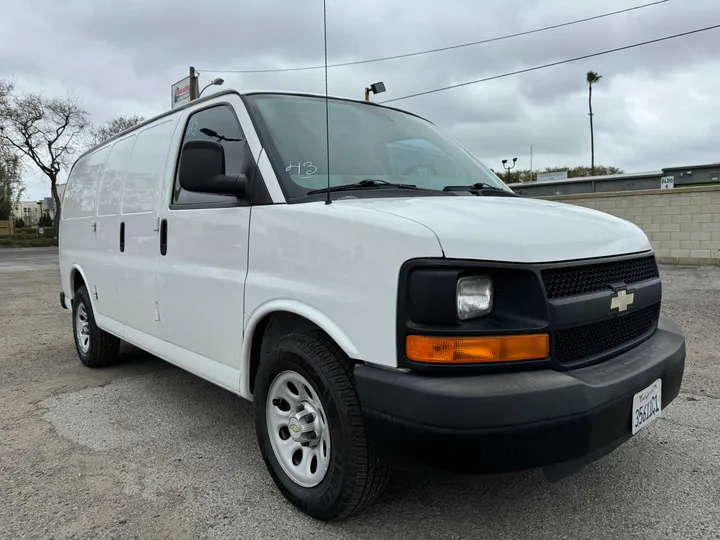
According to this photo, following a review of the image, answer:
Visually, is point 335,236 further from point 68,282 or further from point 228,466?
point 68,282

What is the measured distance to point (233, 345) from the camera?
2891 millimetres

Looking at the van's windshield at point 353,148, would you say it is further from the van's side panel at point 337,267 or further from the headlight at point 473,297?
the headlight at point 473,297

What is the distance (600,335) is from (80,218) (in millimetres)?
4701

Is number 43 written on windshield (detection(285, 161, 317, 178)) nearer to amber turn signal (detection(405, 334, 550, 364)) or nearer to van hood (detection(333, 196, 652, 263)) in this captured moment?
van hood (detection(333, 196, 652, 263))

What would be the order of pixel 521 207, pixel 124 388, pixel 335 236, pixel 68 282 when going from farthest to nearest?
pixel 68 282, pixel 124 388, pixel 521 207, pixel 335 236

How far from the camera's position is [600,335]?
2285mm

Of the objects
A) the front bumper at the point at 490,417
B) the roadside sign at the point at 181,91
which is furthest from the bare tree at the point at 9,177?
the front bumper at the point at 490,417

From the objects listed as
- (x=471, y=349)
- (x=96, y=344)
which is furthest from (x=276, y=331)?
(x=96, y=344)

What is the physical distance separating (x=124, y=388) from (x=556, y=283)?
3.75 meters

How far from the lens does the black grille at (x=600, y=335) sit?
211cm

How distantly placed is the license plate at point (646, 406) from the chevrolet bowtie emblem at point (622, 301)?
35cm

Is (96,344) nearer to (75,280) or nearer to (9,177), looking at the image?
(75,280)

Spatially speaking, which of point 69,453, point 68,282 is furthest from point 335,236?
point 68,282

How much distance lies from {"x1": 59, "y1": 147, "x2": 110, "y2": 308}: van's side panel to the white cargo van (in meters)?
1.55
